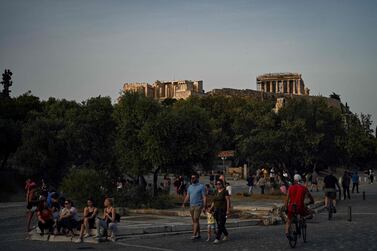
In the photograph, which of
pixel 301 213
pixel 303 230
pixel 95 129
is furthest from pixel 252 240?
pixel 95 129

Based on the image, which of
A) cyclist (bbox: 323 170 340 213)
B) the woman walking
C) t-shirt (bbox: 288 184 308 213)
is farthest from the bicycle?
cyclist (bbox: 323 170 340 213)

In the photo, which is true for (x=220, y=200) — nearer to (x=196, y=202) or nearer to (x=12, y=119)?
(x=196, y=202)

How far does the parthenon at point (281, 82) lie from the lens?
190m

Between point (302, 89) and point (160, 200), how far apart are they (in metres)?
173

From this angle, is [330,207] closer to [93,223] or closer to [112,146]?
[93,223]

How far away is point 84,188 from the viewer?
24812 mm

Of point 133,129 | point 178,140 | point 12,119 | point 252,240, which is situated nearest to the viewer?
point 252,240

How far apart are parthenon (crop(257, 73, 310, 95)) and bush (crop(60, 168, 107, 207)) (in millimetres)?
167531

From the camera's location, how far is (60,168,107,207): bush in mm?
24766

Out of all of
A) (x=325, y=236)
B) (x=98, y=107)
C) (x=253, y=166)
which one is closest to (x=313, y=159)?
(x=253, y=166)

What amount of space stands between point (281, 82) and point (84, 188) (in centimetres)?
17132

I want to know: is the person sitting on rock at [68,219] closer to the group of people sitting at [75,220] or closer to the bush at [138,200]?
the group of people sitting at [75,220]

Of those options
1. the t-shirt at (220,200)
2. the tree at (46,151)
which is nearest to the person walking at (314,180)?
the tree at (46,151)

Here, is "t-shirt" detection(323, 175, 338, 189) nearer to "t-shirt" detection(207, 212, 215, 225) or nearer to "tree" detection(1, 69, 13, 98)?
"t-shirt" detection(207, 212, 215, 225)
